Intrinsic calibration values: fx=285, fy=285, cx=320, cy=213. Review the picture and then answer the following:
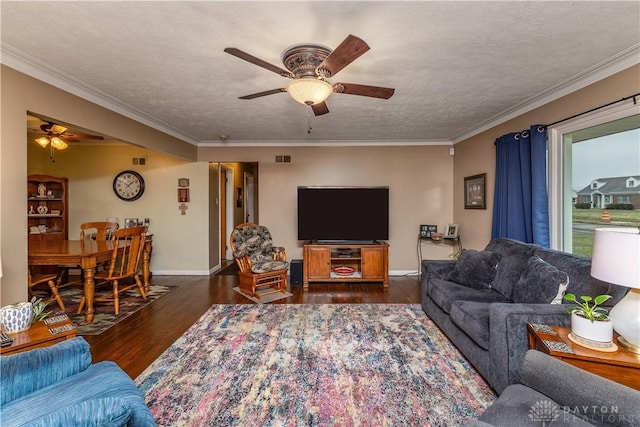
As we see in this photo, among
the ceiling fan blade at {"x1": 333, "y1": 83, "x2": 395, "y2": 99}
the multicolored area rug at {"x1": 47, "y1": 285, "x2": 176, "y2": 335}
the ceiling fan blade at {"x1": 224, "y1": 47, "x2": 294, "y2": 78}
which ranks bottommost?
the multicolored area rug at {"x1": 47, "y1": 285, "x2": 176, "y2": 335}

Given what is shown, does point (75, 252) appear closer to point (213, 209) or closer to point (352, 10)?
point (213, 209)

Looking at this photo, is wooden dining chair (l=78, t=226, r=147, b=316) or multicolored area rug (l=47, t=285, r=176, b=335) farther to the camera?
wooden dining chair (l=78, t=226, r=147, b=316)

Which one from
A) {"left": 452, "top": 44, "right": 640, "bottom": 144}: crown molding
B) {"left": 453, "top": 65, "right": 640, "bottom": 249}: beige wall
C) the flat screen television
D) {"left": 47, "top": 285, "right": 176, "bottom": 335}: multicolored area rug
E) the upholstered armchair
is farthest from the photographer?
the flat screen television

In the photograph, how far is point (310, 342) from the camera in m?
2.68

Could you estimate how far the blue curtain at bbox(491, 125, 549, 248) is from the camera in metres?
3.08

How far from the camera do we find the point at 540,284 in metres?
2.11

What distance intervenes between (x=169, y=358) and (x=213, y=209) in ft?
11.4

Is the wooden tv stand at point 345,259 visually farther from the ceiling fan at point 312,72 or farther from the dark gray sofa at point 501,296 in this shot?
the ceiling fan at point 312,72

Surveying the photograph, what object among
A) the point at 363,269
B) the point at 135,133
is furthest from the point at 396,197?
the point at 135,133

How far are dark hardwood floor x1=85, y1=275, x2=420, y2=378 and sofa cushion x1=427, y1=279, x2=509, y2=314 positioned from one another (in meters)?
0.92

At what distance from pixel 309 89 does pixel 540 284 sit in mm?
2200

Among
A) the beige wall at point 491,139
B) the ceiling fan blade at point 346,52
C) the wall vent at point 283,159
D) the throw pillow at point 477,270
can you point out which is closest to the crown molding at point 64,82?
the wall vent at point 283,159

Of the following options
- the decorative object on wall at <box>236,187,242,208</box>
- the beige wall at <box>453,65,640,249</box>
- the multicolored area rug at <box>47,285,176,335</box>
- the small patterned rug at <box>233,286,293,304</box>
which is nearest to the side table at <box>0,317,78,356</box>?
the multicolored area rug at <box>47,285,176,335</box>

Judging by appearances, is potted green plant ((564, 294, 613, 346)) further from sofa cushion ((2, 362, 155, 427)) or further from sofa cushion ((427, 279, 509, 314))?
sofa cushion ((2, 362, 155, 427))
